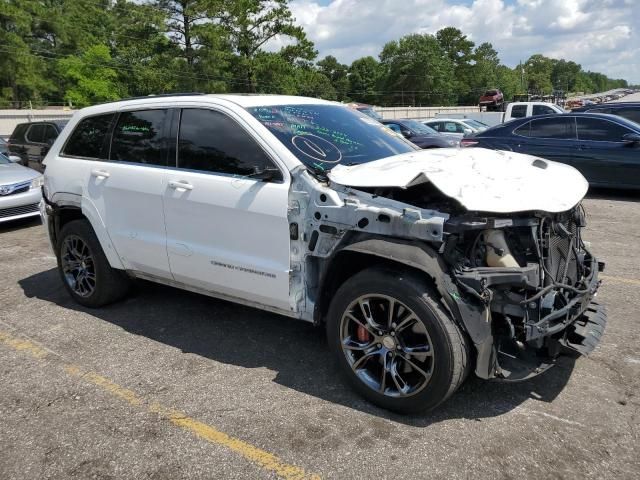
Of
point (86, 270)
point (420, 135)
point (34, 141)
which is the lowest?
point (86, 270)

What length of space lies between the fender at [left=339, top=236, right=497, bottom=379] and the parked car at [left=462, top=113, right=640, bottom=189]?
26.8 feet

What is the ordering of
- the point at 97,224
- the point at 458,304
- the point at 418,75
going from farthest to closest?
the point at 418,75
the point at 97,224
the point at 458,304

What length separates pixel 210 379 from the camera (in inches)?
144

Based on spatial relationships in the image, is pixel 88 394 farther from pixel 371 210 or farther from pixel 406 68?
pixel 406 68

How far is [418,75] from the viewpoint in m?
85.8

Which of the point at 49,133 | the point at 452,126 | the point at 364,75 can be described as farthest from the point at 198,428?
the point at 364,75

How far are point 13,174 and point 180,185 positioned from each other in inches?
265

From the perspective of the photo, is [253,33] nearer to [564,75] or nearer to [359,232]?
[359,232]

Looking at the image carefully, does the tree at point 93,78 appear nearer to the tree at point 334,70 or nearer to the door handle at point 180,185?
the door handle at point 180,185

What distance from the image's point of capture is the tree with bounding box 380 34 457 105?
85.2 meters

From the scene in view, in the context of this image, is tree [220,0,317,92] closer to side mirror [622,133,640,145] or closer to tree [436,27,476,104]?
side mirror [622,133,640,145]

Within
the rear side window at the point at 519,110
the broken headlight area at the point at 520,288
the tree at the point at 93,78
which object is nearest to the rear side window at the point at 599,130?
the broken headlight area at the point at 520,288

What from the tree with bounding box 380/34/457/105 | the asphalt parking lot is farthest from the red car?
the asphalt parking lot

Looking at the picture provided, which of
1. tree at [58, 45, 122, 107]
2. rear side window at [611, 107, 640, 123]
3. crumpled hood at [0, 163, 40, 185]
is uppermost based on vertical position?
tree at [58, 45, 122, 107]
